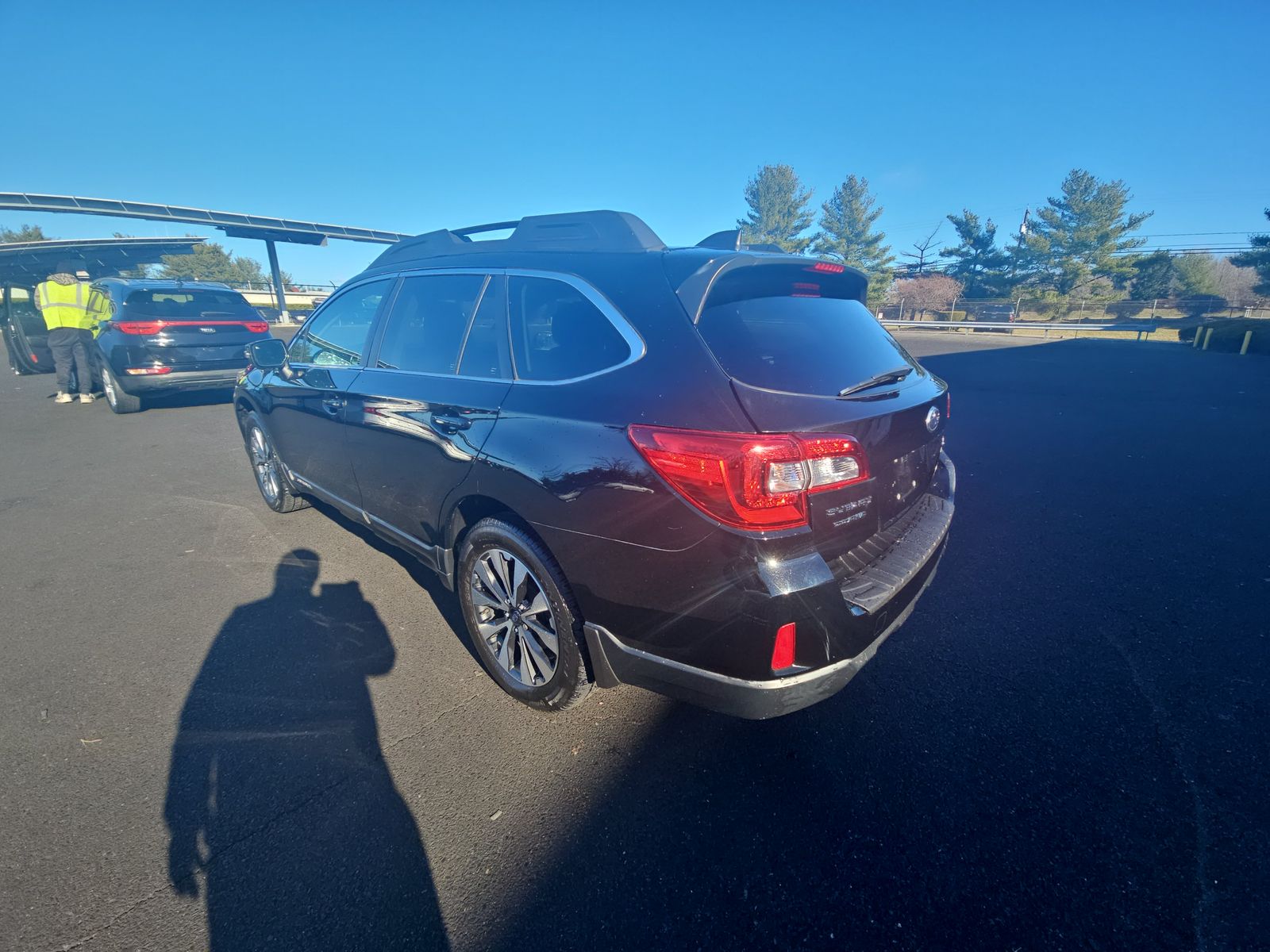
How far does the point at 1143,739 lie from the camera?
7.11 ft

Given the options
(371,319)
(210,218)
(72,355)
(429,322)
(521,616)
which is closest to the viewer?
(521,616)

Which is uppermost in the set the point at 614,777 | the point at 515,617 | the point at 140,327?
the point at 140,327

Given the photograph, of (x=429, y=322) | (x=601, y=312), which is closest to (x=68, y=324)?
(x=429, y=322)

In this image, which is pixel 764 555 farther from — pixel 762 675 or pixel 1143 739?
pixel 1143 739

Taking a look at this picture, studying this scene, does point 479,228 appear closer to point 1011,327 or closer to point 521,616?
point 521,616

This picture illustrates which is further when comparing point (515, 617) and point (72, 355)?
point (72, 355)

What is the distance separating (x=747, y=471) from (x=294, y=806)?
1.90 metres

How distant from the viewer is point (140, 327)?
7559mm

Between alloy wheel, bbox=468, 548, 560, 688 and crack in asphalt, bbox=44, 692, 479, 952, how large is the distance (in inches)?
11.1

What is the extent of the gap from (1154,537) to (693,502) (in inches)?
164

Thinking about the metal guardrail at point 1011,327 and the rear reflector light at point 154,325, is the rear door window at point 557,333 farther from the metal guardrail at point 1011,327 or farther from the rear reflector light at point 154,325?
the metal guardrail at point 1011,327

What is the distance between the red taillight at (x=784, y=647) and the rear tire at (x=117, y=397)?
1009cm

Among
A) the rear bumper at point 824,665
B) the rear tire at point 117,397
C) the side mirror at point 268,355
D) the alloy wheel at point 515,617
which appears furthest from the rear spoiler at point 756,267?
the rear tire at point 117,397

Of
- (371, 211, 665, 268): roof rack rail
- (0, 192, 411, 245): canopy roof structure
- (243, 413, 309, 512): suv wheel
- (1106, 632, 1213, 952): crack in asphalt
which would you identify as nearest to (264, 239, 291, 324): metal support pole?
(0, 192, 411, 245): canopy roof structure
